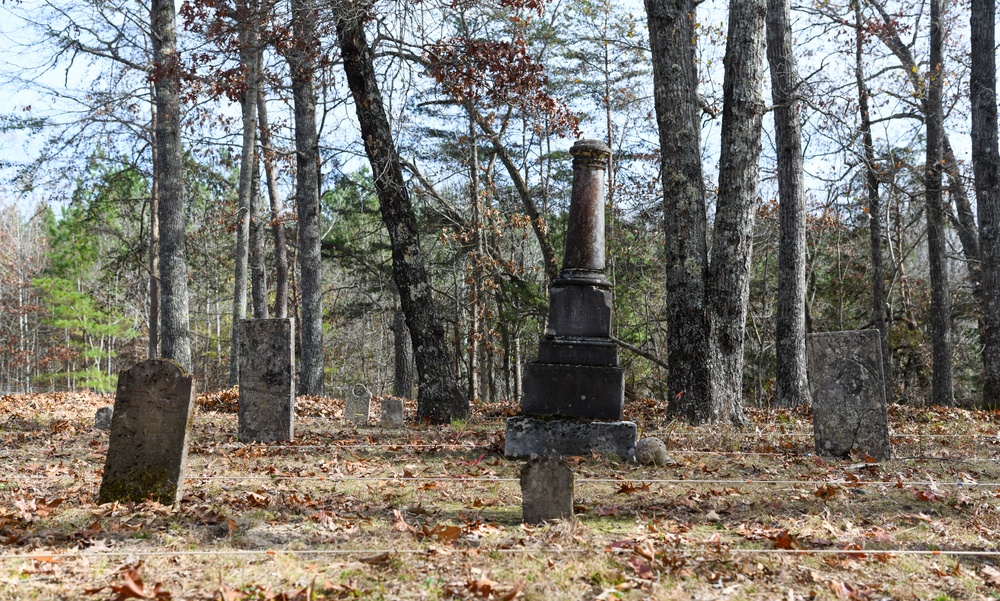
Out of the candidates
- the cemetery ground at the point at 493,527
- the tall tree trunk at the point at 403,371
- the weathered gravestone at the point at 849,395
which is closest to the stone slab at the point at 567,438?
the cemetery ground at the point at 493,527

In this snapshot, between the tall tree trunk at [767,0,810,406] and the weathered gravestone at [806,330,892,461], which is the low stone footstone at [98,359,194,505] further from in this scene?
the tall tree trunk at [767,0,810,406]

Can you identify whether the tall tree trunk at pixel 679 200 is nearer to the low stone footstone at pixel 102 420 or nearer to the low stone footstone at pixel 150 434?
the low stone footstone at pixel 150 434

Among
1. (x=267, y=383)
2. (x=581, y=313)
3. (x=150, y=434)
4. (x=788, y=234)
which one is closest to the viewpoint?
(x=150, y=434)

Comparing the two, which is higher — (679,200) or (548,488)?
(679,200)

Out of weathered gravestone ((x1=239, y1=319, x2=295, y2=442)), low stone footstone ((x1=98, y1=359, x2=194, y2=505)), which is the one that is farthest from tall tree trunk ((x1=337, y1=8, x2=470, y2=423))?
low stone footstone ((x1=98, y1=359, x2=194, y2=505))

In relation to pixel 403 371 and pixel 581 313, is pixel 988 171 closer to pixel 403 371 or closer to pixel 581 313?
pixel 581 313

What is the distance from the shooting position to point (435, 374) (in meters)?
11.4

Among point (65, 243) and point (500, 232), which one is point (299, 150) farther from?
point (65, 243)

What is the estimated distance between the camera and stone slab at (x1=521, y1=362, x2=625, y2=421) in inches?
316

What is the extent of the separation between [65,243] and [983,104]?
39.1m

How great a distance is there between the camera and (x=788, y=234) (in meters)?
13.4

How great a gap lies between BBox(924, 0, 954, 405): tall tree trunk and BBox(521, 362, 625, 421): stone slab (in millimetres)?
10945

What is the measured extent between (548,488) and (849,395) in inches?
163

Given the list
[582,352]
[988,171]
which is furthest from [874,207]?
[582,352]
